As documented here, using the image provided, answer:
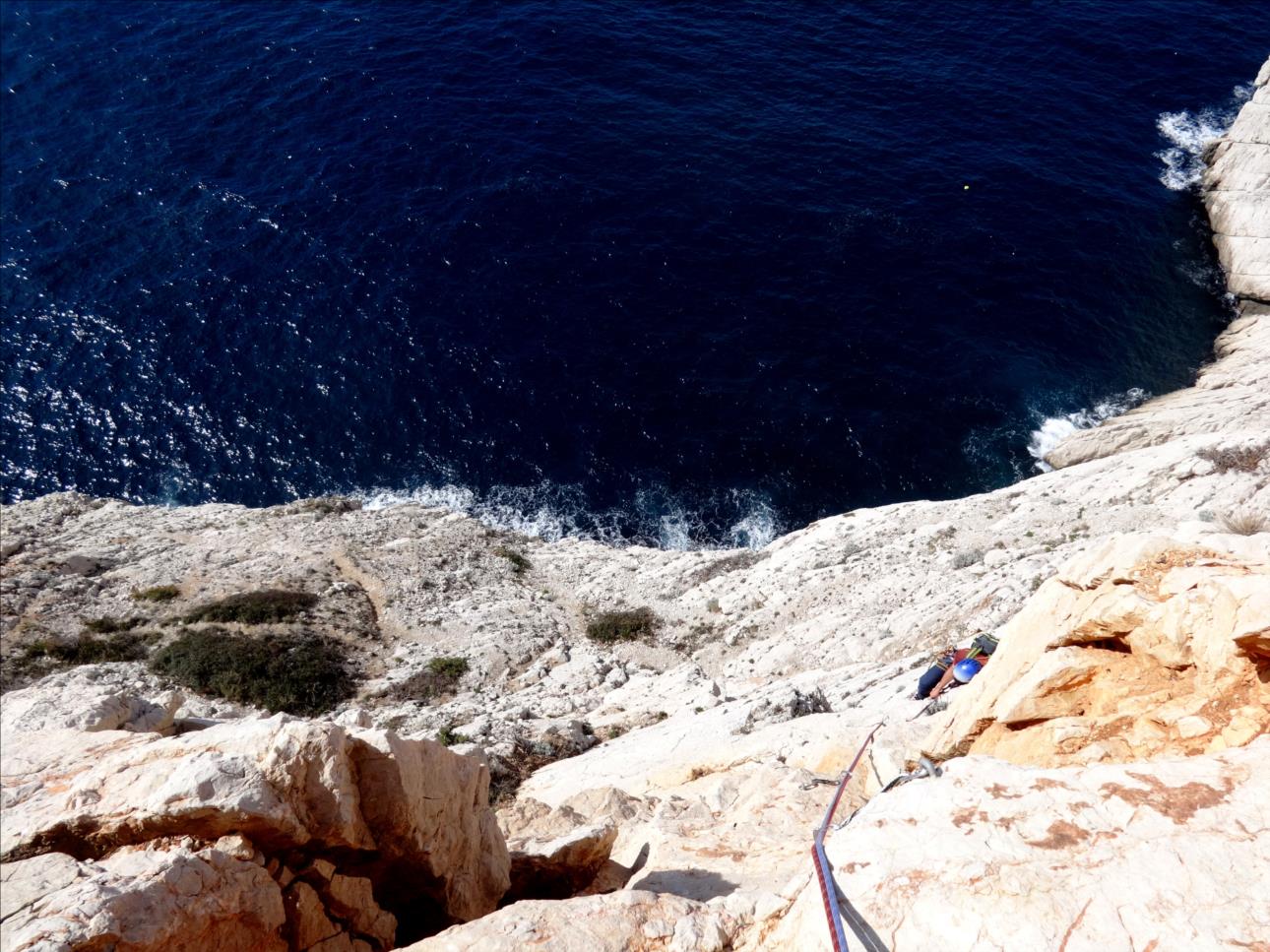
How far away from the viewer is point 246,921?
15.0 metres

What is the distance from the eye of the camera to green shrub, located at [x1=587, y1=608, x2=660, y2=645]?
44.9 metres

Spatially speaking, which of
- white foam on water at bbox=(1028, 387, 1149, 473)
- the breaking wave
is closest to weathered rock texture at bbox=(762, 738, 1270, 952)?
the breaking wave

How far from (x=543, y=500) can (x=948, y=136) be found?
5103cm

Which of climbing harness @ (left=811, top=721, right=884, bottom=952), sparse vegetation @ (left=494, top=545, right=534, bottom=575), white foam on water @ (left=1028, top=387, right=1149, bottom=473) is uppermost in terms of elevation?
climbing harness @ (left=811, top=721, right=884, bottom=952)

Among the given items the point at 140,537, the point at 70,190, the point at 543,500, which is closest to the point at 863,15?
the point at 543,500

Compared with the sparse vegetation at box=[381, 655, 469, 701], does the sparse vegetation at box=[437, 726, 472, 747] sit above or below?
above

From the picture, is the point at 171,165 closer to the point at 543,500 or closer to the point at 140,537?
the point at 140,537

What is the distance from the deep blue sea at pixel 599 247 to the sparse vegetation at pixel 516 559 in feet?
17.4

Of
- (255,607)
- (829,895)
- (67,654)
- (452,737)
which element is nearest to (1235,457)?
(452,737)

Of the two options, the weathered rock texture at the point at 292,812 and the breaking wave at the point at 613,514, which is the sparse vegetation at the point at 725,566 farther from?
the weathered rock texture at the point at 292,812

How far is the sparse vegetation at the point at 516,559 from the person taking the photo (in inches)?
2042

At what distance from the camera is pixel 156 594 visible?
4462 centimetres

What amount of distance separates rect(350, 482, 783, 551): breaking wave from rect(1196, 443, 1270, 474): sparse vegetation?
79.3 feet

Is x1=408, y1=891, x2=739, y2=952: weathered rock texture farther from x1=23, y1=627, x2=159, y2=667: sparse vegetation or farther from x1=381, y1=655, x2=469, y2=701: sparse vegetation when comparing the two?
x1=23, y1=627, x2=159, y2=667: sparse vegetation
